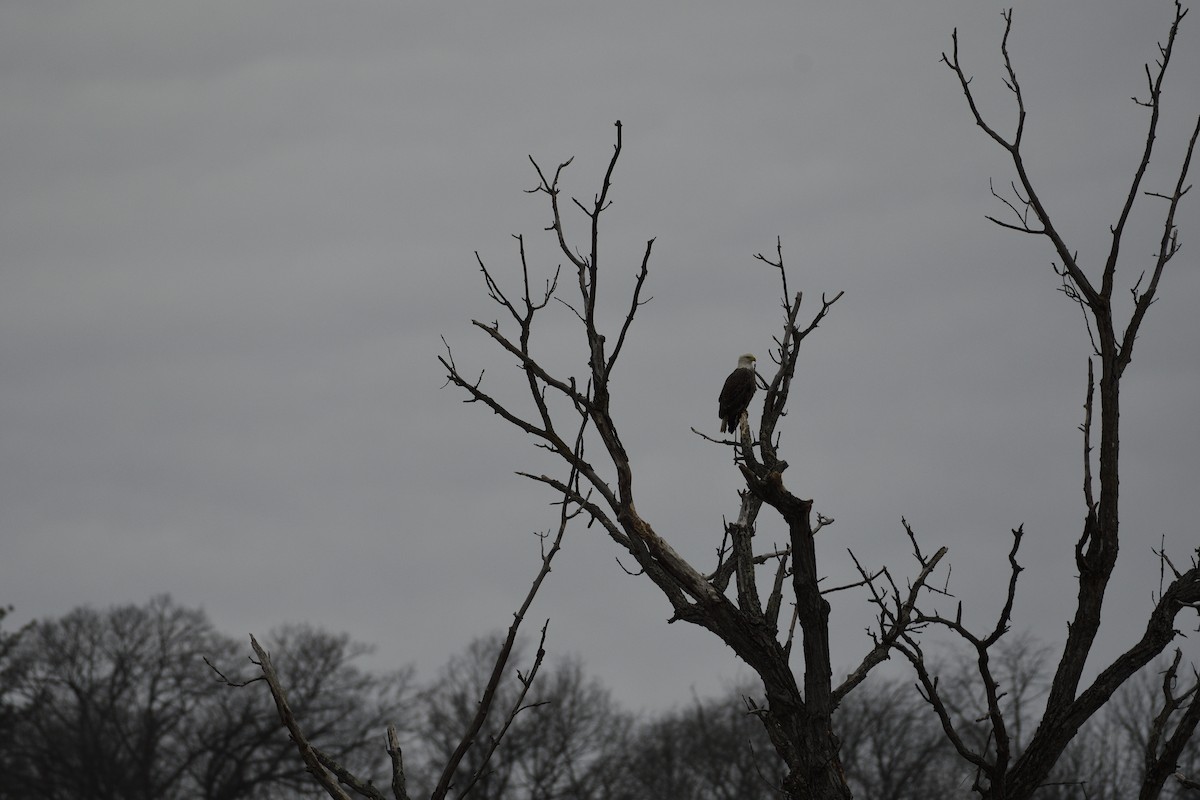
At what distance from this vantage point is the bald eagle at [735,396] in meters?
11.6

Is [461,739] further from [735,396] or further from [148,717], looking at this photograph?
[148,717]

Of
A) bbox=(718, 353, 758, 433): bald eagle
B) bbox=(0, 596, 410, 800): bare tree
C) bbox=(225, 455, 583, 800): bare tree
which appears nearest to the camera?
bbox=(225, 455, 583, 800): bare tree

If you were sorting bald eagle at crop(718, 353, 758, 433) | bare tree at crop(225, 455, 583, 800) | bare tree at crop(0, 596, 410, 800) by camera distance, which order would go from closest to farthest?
1. bare tree at crop(225, 455, 583, 800)
2. bald eagle at crop(718, 353, 758, 433)
3. bare tree at crop(0, 596, 410, 800)

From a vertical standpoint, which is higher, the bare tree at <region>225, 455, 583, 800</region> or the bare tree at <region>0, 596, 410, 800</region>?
the bare tree at <region>0, 596, 410, 800</region>

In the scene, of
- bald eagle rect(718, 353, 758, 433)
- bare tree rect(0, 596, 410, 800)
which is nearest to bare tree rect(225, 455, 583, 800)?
bald eagle rect(718, 353, 758, 433)

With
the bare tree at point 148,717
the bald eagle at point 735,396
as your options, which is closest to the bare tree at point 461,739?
the bald eagle at point 735,396

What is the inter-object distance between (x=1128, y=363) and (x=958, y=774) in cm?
4027

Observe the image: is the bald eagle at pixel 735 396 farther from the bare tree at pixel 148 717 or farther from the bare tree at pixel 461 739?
the bare tree at pixel 148 717

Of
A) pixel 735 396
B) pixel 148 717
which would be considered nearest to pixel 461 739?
pixel 735 396

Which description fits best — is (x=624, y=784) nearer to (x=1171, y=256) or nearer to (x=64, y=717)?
(x=64, y=717)

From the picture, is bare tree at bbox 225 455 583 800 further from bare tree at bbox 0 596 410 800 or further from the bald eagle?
bare tree at bbox 0 596 410 800

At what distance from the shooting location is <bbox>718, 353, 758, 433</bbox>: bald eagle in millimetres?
11641

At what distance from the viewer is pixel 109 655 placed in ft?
176

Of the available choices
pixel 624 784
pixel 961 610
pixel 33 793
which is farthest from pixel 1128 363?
pixel 33 793
